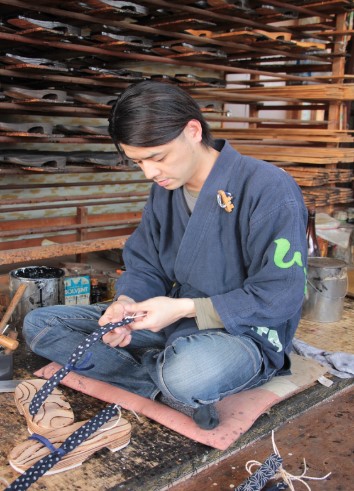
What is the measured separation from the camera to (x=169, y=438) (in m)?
2.28

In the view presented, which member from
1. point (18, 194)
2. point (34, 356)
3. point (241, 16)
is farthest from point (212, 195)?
point (241, 16)

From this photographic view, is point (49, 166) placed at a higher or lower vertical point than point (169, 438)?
higher

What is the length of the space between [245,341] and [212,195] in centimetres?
62

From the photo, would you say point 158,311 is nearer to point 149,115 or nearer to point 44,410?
point 44,410

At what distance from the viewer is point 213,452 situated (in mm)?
2195

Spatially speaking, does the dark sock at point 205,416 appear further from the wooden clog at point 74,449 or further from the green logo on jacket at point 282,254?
the green logo on jacket at point 282,254

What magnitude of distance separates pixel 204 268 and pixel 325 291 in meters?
1.36

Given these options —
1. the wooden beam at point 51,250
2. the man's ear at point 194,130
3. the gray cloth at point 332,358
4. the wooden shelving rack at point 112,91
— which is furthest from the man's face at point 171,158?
the wooden beam at point 51,250

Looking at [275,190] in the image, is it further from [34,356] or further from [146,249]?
[34,356]

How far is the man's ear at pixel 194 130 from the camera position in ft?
7.50

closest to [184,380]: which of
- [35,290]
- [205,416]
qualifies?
[205,416]

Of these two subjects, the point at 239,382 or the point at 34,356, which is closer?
the point at 239,382

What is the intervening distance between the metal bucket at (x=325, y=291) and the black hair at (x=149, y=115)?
5.69 feet

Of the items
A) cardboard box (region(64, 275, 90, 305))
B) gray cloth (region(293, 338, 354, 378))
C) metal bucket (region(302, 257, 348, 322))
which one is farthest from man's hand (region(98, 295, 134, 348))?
metal bucket (region(302, 257, 348, 322))
